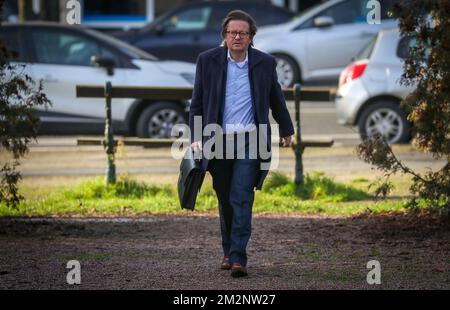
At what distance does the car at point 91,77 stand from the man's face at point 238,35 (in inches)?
313

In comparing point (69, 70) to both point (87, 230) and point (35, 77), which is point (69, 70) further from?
point (87, 230)

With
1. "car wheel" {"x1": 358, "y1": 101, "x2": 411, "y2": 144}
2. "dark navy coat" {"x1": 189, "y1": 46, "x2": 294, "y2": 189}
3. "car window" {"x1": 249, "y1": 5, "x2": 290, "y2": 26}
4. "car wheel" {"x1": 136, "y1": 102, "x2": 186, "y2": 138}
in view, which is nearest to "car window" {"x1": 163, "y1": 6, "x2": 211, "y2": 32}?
"car window" {"x1": 249, "y1": 5, "x2": 290, "y2": 26}

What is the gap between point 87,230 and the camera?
10.1m

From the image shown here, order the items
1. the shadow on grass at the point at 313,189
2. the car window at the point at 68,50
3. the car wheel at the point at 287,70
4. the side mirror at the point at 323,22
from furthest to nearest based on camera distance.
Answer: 1. the car wheel at the point at 287,70
2. the side mirror at the point at 323,22
3. the car window at the point at 68,50
4. the shadow on grass at the point at 313,189

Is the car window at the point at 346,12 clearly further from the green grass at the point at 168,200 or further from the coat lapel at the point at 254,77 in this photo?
the coat lapel at the point at 254,77

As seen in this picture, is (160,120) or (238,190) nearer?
(238,190)

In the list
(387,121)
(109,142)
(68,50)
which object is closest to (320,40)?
(387,121)

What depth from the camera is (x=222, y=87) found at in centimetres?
801

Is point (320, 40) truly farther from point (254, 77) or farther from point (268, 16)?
point (254, 77)

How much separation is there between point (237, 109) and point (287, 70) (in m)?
14.3

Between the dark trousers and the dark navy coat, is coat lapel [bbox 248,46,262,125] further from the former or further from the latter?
the dark trousers

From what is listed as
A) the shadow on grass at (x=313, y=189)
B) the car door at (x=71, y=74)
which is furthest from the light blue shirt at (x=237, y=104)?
the car door at (x=71, y=74)

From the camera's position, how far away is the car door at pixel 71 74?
16031mm

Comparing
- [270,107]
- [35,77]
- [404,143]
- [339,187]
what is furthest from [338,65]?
[270,107]
